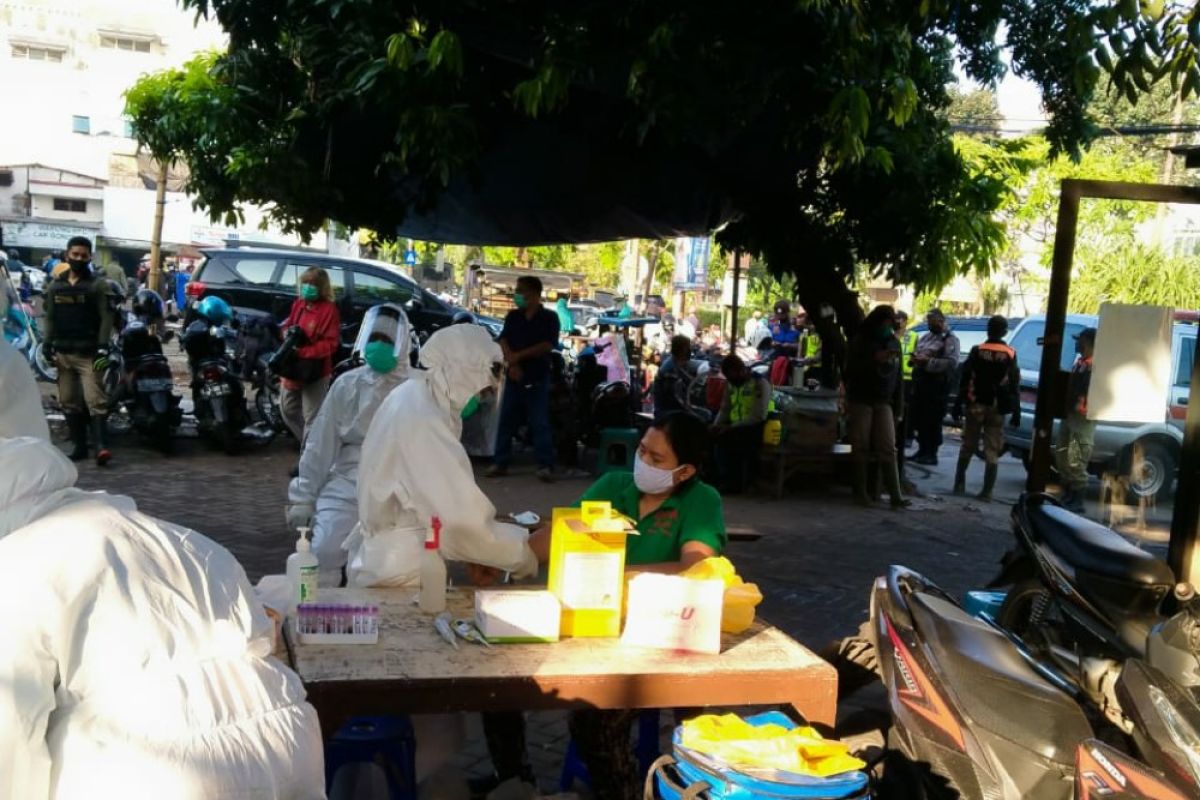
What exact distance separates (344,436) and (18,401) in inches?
126

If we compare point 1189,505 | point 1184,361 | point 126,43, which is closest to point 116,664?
point 1189,505

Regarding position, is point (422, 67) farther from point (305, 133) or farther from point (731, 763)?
point (731, 763)

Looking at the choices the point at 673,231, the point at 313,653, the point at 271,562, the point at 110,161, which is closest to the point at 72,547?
the point at 313,653

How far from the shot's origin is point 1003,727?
298cm

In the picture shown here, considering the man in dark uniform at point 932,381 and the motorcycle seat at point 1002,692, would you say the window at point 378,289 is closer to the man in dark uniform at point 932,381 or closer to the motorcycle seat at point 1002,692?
the man in dark uniform at point 932,381

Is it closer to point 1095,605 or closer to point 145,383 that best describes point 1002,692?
point 1095,605

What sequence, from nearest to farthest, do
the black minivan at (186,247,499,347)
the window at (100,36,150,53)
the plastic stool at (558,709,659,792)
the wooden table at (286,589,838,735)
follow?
the wooden table at (286,589,838,735)
the plastic stool at (558,709,659,792)
the black minivan at (186,247,499,347)
the window at (100,36,150,53)

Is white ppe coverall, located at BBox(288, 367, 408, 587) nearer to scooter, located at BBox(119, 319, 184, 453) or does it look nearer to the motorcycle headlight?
the motorcycle headlight

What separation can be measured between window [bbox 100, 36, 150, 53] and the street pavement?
40336 millimetres

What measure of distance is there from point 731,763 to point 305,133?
17.9 ft

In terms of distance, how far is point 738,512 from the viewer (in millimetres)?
9414

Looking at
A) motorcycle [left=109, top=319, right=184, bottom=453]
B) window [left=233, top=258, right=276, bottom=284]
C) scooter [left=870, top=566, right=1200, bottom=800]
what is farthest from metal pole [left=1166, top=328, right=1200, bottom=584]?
window [left=233, top=258, right=276, bottom=284]

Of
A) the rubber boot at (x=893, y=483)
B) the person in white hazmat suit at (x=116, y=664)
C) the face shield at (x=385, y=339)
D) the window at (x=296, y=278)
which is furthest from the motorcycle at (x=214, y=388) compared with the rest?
the person in white hazmat suit at (x=116, y=664)

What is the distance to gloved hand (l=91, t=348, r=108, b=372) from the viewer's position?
936 cm
